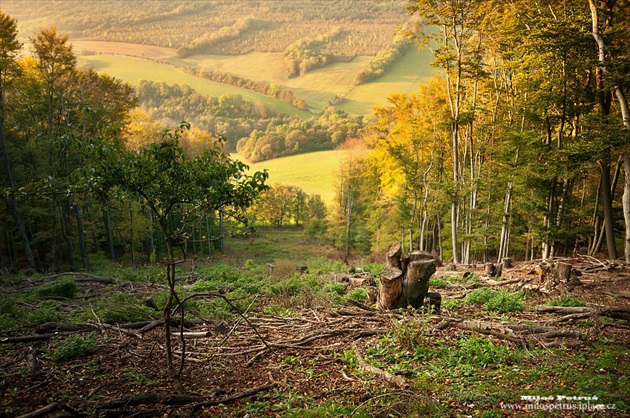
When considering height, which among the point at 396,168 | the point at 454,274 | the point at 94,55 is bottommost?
the point at 454,274

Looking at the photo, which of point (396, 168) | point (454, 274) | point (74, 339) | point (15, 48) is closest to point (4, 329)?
point (74, 339)

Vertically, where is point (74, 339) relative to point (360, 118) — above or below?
below

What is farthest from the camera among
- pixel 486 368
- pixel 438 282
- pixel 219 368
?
pixel 438 282

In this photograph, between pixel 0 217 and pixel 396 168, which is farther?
pixel 396 168

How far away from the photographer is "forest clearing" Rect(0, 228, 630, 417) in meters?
4.66

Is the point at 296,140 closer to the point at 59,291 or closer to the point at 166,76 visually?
the point at 166,76

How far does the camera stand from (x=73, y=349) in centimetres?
617

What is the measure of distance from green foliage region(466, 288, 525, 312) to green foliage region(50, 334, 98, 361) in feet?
25.2

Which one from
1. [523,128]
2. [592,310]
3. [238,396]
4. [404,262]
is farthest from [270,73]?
[238,396]

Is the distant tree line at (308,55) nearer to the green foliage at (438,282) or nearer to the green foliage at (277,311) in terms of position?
the green foliage at (438,282)

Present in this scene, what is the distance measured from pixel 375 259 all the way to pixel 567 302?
18908 millimetres

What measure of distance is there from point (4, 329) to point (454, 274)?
12.0m

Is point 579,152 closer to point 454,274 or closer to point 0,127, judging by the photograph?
point 454,274

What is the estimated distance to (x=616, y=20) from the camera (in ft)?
44.5
